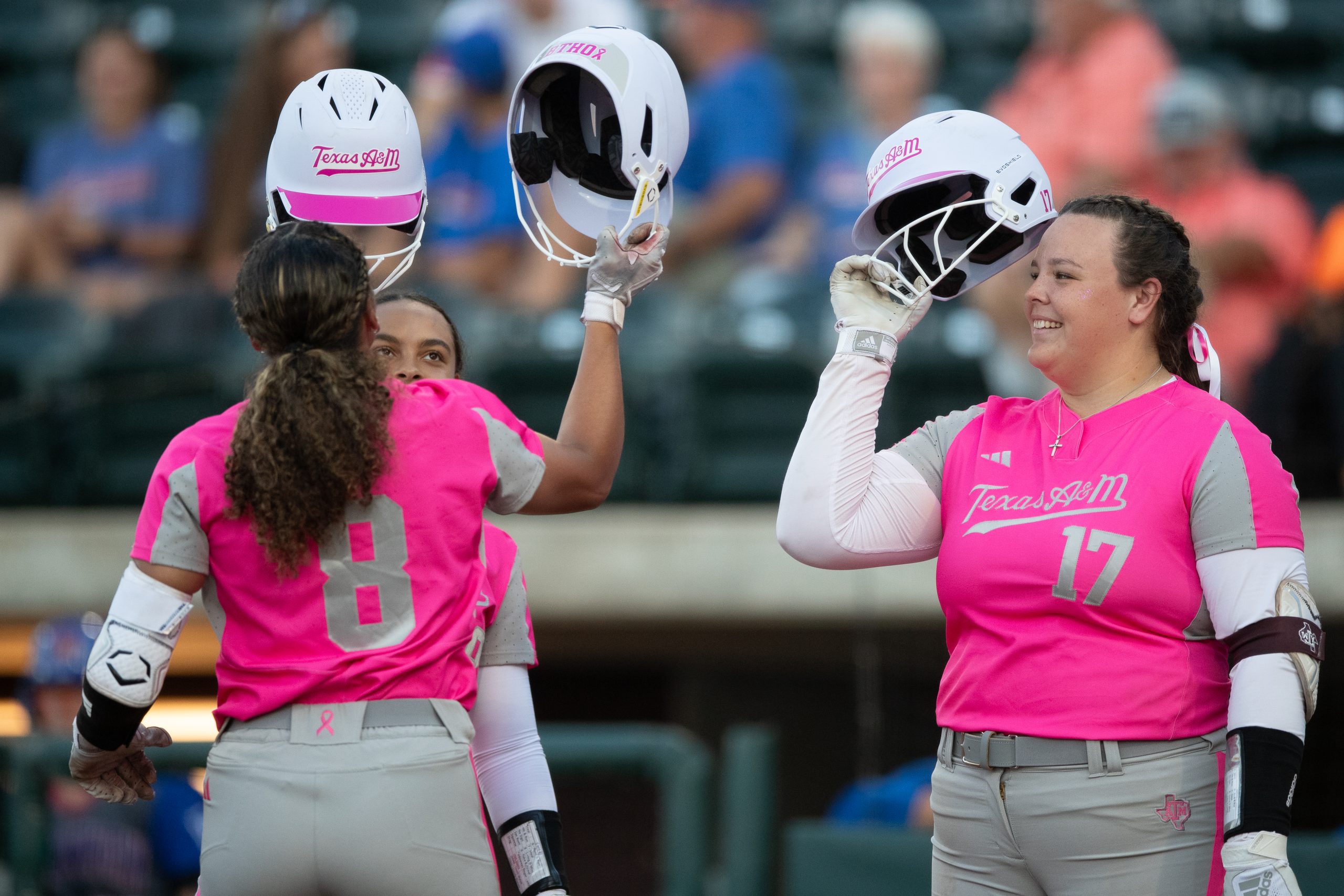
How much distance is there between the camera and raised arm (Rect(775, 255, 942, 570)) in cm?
238

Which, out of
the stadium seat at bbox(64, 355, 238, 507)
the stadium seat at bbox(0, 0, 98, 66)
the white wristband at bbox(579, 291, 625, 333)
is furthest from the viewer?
the stadium seat at bbox(0, 0, 98, 66)

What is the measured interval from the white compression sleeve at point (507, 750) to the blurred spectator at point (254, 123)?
180 inches

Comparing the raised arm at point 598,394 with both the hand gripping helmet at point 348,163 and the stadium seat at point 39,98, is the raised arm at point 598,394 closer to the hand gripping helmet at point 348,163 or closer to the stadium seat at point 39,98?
the hand gripping helmet at point 348,163

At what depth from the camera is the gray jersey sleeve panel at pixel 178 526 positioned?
203 cm

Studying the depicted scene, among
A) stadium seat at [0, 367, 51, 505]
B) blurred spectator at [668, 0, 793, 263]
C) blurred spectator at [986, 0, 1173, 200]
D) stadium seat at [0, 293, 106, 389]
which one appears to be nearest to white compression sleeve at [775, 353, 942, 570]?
blurred spectator at [986, 0, 1173, 200]

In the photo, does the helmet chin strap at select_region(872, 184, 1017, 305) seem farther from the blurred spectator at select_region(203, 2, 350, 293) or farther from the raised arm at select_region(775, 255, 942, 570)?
the blurred spectator at select_region(203, 2, 350, 293)

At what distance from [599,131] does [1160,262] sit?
94 centimetres

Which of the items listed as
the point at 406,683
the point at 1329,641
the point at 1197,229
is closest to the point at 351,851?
the point at 406,683

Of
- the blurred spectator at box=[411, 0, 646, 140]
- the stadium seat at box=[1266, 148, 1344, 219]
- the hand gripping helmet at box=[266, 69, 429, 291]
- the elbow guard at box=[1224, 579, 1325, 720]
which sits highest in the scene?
the blurred spectator at box=[411, 0, 646, 140]

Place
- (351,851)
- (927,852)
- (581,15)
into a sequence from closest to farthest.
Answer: (351,851)
(927,852)
(581,15)

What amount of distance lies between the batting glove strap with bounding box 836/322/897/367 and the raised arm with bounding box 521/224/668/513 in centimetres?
32

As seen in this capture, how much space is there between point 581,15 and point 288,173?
423cm

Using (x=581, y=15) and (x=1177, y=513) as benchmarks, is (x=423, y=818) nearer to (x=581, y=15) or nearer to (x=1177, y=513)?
(x=1177, y=513)

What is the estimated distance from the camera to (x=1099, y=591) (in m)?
2.18
